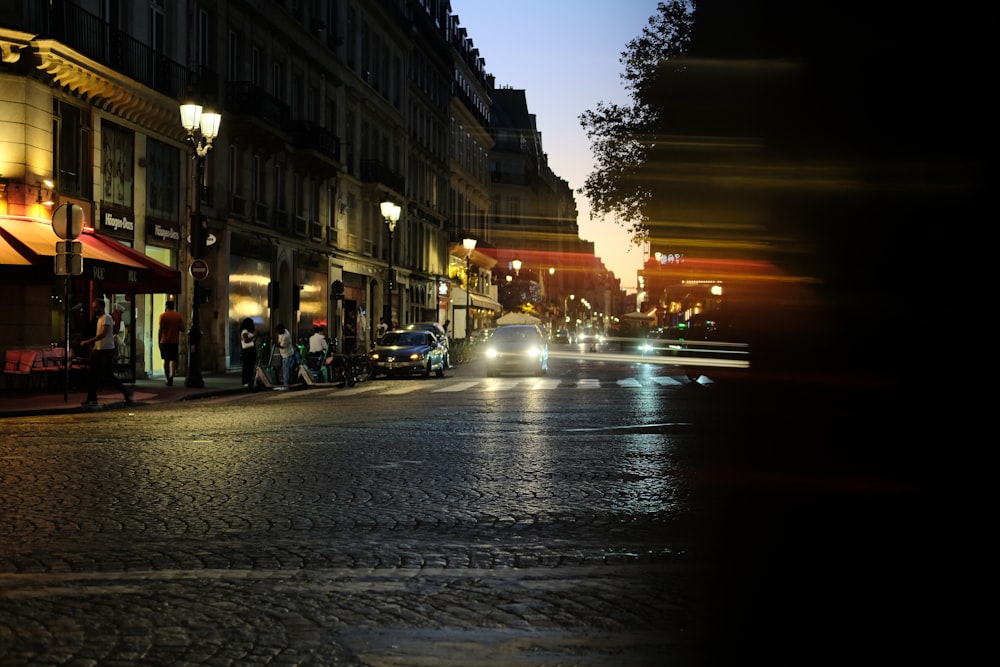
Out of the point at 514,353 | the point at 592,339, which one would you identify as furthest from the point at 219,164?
the point at 592,339

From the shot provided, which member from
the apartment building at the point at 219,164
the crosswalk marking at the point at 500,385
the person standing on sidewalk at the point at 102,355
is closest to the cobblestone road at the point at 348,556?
the person standing on sidewalk at the point at 102,355

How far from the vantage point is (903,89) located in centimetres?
682

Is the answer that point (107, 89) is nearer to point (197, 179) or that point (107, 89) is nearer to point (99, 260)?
point (197, 179)

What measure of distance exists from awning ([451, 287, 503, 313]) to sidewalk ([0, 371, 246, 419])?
31.4m

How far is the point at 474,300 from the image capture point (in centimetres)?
5806

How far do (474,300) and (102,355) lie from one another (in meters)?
38.6

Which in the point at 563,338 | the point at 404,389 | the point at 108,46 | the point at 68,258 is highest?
the point at 108,46

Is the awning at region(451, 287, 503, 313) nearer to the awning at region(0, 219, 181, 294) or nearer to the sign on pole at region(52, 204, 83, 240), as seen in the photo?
the awning at region(0, 219, 181, 294)

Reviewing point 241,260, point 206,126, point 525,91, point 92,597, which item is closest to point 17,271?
point 206,126

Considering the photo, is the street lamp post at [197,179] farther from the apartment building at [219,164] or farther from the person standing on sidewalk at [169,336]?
the person standing on sidewalk at [169,336]

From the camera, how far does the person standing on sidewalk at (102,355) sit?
18406 mm

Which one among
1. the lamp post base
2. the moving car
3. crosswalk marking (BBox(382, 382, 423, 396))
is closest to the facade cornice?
the lamp post base

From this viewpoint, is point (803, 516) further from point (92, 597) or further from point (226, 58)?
point (226, 58)

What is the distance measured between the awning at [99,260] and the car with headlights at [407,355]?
25.4ft
